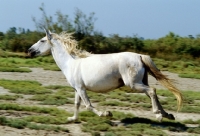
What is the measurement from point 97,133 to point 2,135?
2.03 metres

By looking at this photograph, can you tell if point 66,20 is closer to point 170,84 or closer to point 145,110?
point 145,110

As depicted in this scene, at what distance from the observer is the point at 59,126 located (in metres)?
11.1

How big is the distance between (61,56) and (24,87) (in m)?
6.54

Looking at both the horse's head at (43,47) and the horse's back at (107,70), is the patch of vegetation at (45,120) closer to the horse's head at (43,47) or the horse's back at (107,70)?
the horse's back at (107,70)

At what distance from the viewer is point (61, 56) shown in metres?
12.9

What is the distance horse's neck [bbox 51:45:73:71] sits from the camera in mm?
12795

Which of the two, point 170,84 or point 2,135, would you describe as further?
point 170,84

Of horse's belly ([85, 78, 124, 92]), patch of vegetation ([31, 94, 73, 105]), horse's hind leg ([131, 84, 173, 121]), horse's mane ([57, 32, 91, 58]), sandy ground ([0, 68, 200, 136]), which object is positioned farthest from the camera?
patch of vegetation ([31, 94, 73, 105])

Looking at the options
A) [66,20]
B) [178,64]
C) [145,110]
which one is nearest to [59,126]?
[145,110]

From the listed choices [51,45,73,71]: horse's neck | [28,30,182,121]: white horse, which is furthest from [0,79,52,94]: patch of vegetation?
[28,30,182,121]: white horse

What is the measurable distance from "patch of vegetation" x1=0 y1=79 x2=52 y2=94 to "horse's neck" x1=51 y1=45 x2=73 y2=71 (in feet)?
15.2

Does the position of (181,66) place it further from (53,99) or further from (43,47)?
(43,47)

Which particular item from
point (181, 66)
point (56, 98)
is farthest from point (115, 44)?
point (56, 98)

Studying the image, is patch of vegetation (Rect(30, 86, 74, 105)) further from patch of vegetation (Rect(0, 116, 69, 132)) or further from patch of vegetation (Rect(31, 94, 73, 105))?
patch of vegetation (Rect(0, 116, 69, 132))
